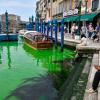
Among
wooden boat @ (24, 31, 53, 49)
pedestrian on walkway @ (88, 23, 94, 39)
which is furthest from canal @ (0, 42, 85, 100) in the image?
wooden boat @ (24, 31, 53, 49)

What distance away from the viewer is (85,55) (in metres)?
20.1

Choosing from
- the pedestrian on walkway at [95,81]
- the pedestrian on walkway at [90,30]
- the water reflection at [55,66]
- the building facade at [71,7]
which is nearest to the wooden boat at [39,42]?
the water reflection at [55,66]

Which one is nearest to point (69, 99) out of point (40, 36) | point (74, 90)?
point (74, 90)

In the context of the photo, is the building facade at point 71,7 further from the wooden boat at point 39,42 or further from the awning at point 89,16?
the wooden boat at point 39,42

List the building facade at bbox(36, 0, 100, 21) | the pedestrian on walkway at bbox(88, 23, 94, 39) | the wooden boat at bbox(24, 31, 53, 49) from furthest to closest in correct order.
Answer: the building facade at bbox(36, 0, 100, 21) → the wooden boat at bbox(24, 31, 53, 49) → the pedestrian on walkway at bbox(88, 23, 94, 39)

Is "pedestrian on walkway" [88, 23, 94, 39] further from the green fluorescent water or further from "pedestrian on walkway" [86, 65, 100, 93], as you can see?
"pedestrian on walkway" [86, 65, 100, 93]

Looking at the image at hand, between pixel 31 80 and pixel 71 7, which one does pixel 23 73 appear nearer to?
pixel 31 80

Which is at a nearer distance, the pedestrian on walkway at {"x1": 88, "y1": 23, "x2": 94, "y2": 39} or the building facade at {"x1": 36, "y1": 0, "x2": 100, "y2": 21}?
the pedestrian on walkway at {"x1": 88, "y1": 23, "x2": 94, "y2": 39}

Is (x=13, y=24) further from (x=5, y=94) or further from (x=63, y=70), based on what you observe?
A: (x=5, y=94)

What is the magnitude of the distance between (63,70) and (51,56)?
7.75 m

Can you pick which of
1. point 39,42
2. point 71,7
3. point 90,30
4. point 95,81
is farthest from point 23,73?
point 71,7

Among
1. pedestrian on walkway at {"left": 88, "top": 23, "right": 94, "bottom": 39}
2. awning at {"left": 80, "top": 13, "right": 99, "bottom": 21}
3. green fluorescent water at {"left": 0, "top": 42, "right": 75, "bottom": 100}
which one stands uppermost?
awning at {"left": 80, "top": 13, "right": 99, "bottom": 21}

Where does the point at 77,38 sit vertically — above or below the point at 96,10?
below

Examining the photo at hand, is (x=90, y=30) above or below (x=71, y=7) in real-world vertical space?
below
